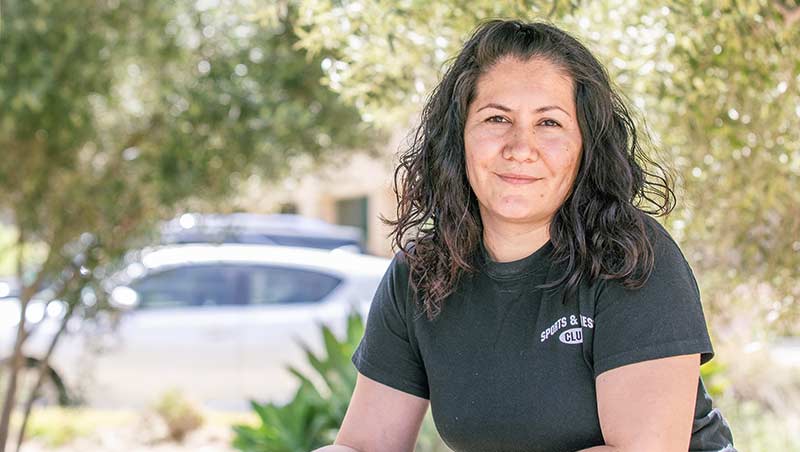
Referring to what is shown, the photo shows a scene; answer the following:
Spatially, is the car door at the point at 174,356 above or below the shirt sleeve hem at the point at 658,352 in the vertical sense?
below

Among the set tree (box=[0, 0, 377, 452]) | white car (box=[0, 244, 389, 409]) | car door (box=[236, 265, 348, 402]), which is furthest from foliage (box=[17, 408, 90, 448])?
tree (box=[0, 0, 377, 452])

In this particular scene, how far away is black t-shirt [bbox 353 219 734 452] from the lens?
6.54 ft

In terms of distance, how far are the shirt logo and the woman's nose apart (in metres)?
0.34

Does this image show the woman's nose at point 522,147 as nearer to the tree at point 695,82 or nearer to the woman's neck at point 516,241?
the woman's neck at point 516,241

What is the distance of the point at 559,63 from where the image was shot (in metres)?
2.23

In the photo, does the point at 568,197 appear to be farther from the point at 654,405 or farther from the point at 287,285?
the point at 287,285

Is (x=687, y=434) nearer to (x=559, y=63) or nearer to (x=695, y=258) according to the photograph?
(x=559, y=63)

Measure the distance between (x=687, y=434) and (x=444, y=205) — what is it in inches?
30.0

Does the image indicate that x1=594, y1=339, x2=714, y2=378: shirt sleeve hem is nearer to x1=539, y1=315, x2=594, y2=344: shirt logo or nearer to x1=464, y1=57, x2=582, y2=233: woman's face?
x1=539, y1=315, x2=594, y2=344: shirt logo

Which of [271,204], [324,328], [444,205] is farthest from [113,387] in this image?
[444,205]

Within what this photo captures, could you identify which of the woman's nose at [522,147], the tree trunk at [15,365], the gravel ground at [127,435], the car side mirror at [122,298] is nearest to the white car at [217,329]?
the gravel ground at [127,435]

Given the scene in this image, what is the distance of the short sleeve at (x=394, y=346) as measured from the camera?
2354 millimetres

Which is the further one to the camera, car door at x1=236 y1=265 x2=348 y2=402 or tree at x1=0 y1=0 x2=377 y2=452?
car door at x1=236 y1=265 x2=348 y2=402

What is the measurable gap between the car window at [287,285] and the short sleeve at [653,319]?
747 centimetres
